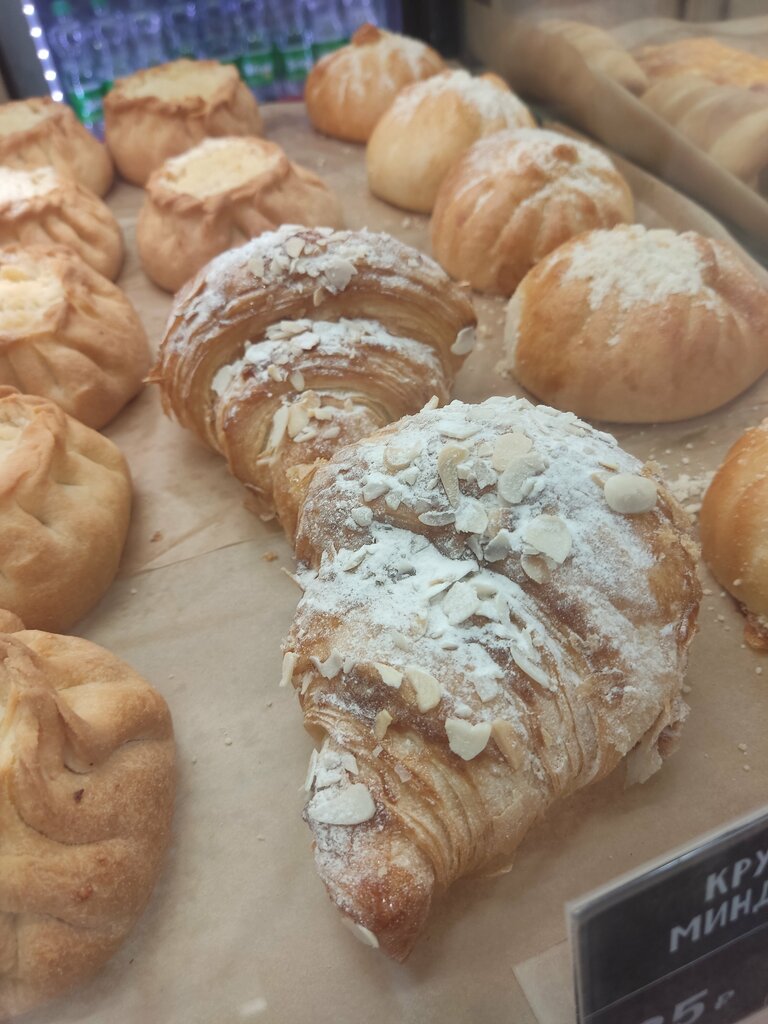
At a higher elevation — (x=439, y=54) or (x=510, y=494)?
(x=439, y=54)

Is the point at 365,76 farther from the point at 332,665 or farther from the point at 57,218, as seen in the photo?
the point at 332,665

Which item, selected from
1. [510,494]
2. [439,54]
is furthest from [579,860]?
[439,54]

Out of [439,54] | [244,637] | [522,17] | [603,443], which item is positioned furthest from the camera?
[439,54]

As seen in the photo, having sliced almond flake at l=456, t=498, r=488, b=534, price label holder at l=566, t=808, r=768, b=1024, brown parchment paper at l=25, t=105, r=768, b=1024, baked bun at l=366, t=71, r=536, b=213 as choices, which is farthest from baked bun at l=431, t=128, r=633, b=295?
price label holder at l=566, t=808, r=768, b=1024

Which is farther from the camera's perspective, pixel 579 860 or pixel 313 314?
pixel 313 314

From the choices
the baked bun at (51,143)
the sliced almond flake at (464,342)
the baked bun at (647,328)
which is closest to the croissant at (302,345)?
the sliced almond flake at (464,342)

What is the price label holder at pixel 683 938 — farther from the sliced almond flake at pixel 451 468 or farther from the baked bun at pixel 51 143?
the baked bun at pixel 51 143

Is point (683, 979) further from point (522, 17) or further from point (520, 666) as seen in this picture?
point (522, 17)

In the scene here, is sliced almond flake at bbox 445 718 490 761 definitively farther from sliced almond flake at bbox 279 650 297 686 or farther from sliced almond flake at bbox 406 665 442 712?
sliced almond flake at bbox 279 650 297 686
